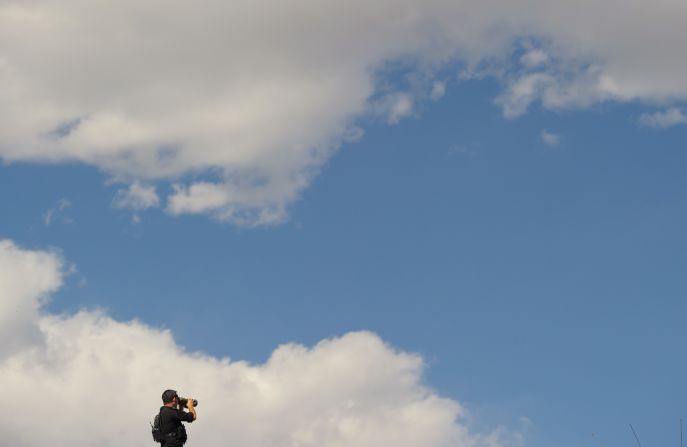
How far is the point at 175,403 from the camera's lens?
18344 mm

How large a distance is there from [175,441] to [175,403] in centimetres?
87

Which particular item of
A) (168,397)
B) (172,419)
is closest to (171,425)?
(172,419)

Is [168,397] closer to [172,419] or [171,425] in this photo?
[172,419]

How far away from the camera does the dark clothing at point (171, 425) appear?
18.0 meters

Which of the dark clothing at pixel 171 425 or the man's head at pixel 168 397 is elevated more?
the man's head at pixel 168 397

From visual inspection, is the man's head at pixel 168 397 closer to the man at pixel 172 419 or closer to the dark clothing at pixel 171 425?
the man at pixel 172 419

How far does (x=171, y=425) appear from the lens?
1803 centimetres

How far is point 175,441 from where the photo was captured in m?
18.1

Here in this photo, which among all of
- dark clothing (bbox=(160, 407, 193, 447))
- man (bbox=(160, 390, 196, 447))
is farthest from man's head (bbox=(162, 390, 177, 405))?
dark clothing (bbox=(160, 407, 193, 447))

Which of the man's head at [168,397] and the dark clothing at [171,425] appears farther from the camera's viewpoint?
the man's head at [168,397]

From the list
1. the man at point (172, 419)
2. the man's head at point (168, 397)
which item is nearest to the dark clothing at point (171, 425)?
the man at point (172, 419)

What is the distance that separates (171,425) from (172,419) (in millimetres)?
138

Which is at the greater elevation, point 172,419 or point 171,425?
point 172,419

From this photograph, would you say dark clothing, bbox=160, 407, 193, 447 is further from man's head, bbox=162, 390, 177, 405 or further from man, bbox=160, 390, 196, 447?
man's head, bbox=162, 390, 177, 405
